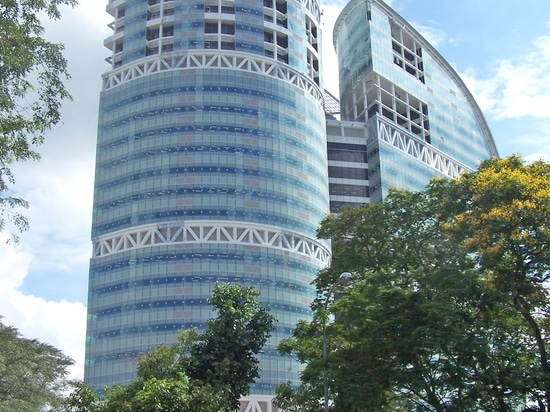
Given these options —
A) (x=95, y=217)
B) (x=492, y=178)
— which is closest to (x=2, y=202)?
(x=492, y=178)

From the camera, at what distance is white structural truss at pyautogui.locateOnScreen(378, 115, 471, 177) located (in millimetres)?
121688

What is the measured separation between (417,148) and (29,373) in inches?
3565

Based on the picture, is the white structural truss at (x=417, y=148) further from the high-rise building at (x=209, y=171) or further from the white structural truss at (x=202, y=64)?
the white structural truss at (x=202, y=64)

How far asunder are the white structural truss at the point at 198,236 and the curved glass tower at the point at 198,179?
0.52ft

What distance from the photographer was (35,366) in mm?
50969

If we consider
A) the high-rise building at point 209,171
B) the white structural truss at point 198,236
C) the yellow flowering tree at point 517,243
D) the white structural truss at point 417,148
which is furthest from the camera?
the white structural truss at point 417,148

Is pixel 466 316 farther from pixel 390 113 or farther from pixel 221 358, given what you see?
pixel 390 113

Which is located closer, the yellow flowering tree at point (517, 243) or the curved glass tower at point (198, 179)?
the yellow flowering tree at point (517, 243)

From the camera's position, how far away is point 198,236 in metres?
99.2

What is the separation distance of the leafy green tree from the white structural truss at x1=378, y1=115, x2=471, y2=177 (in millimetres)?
85035

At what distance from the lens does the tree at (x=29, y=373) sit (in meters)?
44.9

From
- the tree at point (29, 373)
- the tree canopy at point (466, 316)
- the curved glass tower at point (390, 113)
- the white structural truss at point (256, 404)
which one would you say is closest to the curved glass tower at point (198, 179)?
the white structural truss at point (256, 404)

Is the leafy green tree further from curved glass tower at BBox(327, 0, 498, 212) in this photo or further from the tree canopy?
curved glass tower at BBox(327, 0, 498, 212)

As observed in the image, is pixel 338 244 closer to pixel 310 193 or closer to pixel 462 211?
pixel 462 211
